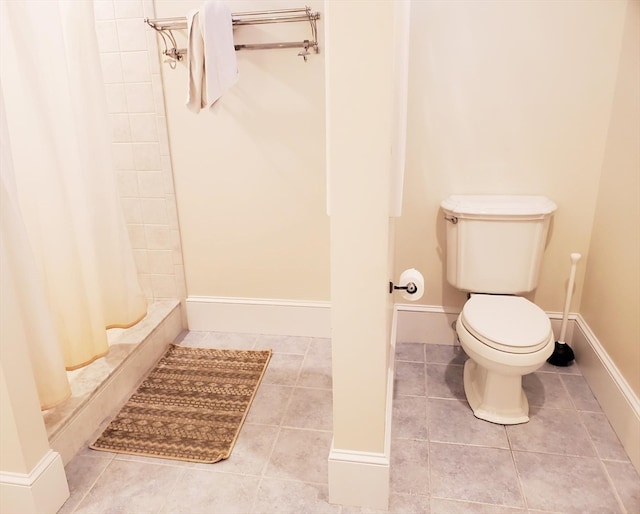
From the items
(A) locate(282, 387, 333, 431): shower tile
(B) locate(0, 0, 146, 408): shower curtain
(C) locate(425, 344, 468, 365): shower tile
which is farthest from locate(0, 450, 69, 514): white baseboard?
(C) locate(425, 344, 468, 365): shower tile

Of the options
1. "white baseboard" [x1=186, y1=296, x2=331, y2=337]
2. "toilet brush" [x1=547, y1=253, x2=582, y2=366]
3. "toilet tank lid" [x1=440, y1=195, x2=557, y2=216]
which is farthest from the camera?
"white baseboard" [x1=186, y1=296, x2=331, y2=337]

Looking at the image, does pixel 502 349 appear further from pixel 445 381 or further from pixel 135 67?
pixel 135 67

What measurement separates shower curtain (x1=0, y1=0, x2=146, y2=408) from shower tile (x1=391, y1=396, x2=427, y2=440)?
127cm

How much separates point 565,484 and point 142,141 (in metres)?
2.35

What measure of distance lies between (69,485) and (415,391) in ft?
4.60

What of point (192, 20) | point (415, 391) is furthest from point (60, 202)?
point (415, 391)

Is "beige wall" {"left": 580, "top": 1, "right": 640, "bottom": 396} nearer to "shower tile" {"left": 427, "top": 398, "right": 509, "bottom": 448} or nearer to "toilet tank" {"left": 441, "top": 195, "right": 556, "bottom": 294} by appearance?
"toilet tank" {"left": 441, "top": 195, "right": 556, "bottom": 294}

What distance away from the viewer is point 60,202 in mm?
1759

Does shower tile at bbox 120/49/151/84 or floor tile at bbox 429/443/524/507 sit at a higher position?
shower tile at bbox 120/49/151/84

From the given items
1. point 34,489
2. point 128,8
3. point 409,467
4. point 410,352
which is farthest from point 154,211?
point 409,467

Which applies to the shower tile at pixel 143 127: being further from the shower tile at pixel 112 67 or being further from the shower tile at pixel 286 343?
the shower tile at pixel 286 343

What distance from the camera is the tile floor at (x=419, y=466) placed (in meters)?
1.55

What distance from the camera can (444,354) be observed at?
2426mm

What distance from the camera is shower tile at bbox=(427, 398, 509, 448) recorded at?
1826mm
